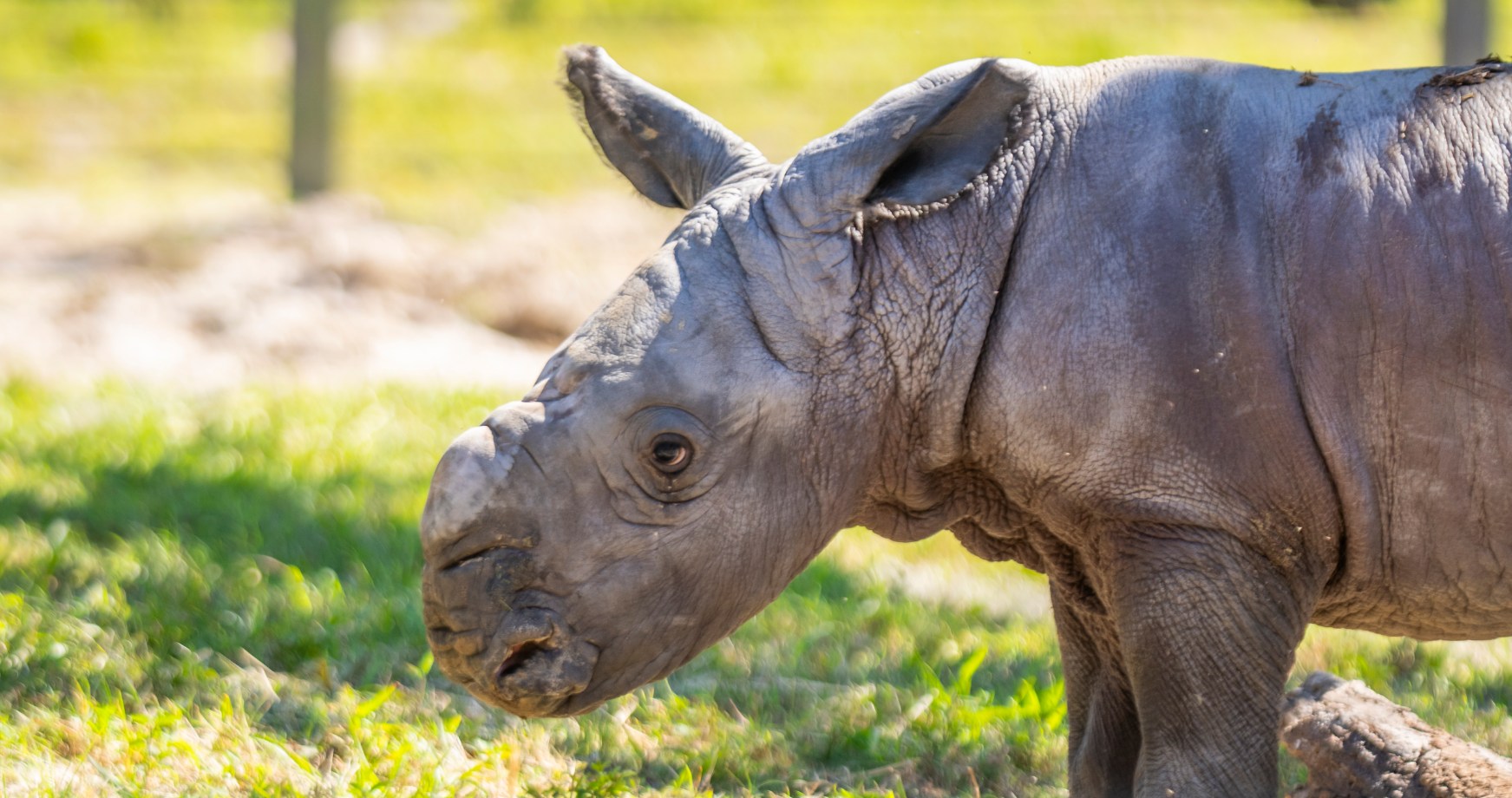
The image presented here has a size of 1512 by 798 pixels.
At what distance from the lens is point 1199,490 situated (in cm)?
300

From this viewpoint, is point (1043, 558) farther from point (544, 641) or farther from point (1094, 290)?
point (544, 641)

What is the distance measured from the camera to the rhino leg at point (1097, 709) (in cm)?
373

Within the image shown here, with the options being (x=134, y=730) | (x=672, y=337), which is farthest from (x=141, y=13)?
(x=672, y=337)

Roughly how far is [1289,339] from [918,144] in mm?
775

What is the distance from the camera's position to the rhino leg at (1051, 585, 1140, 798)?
147 inches

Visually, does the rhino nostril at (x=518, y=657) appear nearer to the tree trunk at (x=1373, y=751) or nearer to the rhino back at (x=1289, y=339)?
the rhino back at (x=1289, y=339)

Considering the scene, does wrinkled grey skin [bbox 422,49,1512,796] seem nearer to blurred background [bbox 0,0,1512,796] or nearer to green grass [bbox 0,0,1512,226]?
blurred background [bbox 0,0,1512,796]

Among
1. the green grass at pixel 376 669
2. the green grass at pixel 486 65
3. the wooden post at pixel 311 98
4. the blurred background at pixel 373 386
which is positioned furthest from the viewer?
the green grass at pixel 486 65

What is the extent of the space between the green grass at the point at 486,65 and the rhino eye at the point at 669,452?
30.6ft

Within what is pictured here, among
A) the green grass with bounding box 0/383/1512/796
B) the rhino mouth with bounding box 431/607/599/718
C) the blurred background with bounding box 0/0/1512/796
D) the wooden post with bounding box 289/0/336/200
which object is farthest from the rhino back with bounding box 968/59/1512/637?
the wooden post with bounding box 289/0/336/200

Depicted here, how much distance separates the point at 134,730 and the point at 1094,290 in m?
2.53

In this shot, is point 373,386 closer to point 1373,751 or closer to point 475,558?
point 475,558

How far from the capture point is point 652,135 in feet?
11.8

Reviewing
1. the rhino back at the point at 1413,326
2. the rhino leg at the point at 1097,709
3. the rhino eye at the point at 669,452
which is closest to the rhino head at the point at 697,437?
the rhino eye at the point at 669,452
